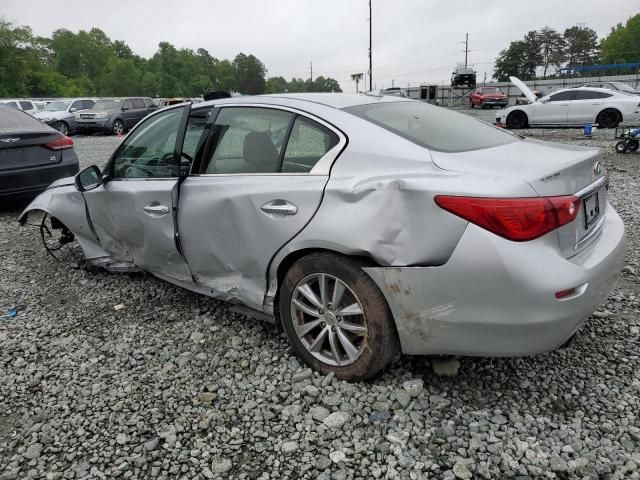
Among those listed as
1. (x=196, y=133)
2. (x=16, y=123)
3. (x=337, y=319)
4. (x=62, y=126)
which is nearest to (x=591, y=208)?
(x=337, y=319)

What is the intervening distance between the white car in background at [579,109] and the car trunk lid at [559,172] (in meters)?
15.9

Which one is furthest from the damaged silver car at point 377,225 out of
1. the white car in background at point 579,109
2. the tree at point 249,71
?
the tree at point 249,71

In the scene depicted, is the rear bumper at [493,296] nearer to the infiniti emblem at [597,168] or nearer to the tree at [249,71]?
the infiniti emblem at [597,168]

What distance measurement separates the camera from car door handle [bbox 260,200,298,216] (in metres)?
2.68

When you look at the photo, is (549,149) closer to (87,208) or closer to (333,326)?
(333,326)

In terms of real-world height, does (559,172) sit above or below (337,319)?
above

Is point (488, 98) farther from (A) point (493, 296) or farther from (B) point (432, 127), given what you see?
(A) point (493, 296)

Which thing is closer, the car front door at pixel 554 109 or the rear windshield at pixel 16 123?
the rear windshield at pixel 16 123

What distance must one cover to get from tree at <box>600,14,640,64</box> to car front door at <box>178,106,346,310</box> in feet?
300

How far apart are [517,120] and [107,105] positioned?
17696 millimetres

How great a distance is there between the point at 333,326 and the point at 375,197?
2.49 ft

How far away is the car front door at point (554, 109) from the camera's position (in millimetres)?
16891

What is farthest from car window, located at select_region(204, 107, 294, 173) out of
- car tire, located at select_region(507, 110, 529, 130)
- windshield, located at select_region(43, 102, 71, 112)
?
windshield, located at select_region(43, 102, 71, 112)

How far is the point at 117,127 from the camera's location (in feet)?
74.6
